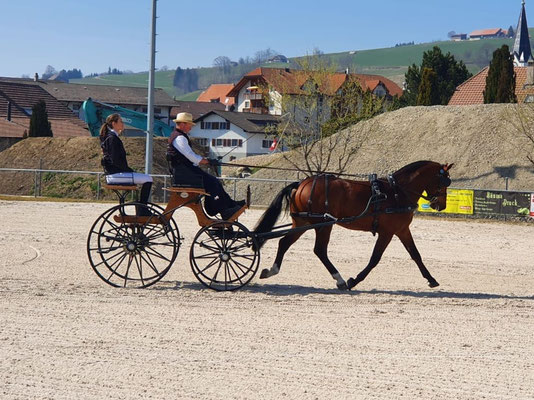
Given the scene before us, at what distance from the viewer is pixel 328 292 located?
1277 cm

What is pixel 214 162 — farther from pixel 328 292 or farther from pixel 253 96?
pixel 253 96

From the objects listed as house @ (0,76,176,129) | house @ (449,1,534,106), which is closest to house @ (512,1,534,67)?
house @ (0,76,176,129)

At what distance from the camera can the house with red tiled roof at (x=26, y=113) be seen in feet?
223

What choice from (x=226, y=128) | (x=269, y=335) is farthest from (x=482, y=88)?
(x=269, y=335)

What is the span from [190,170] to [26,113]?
6981 centimetres

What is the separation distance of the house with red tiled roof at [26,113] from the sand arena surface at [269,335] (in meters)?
53.5

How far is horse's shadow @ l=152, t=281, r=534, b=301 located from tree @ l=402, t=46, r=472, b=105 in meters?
54.3

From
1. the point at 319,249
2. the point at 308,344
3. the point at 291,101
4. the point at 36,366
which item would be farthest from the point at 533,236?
Answer: the point at 291,101

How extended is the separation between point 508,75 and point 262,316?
44325 millimetres

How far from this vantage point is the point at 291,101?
43.8m

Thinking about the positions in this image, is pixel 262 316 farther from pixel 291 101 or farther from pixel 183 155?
pixel 291 101

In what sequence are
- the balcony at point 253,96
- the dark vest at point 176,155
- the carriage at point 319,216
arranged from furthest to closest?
the balcony at point 253,96 → the carriage at point 319,216 → the dark vest at point 176,155

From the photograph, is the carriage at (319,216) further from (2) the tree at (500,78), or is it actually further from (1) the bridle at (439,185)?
(2) the tree at (500,78)

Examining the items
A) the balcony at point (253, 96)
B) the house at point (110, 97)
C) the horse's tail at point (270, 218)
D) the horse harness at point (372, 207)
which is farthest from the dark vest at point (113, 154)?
the balcony at point (253, 96)
